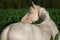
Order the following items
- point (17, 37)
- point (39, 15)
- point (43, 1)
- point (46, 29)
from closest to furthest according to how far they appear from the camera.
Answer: point (17, 37), point (46, 29), point (39, 15), point (43, 1)

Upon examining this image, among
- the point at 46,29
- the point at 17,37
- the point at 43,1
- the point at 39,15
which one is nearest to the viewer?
the point at 17,37

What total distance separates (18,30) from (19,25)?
92mm

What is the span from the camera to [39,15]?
5.82 m

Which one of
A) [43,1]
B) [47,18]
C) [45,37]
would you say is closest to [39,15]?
[47,18]

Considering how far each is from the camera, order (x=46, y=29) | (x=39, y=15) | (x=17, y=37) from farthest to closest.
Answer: (x=39, y=15), (x=46, y=29), (x=17, y=37)

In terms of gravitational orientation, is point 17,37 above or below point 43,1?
above

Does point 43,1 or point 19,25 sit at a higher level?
point 19,25

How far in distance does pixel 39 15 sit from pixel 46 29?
1.46 ft

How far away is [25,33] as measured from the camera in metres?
5.08

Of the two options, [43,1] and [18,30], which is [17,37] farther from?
[43,1]

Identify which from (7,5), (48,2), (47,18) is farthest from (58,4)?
(47,18)

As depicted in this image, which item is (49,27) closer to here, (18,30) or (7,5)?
(18,30)

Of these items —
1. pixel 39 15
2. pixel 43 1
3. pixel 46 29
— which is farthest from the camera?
pixel 43 1

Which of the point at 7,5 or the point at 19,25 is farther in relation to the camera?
the point at 7,5
